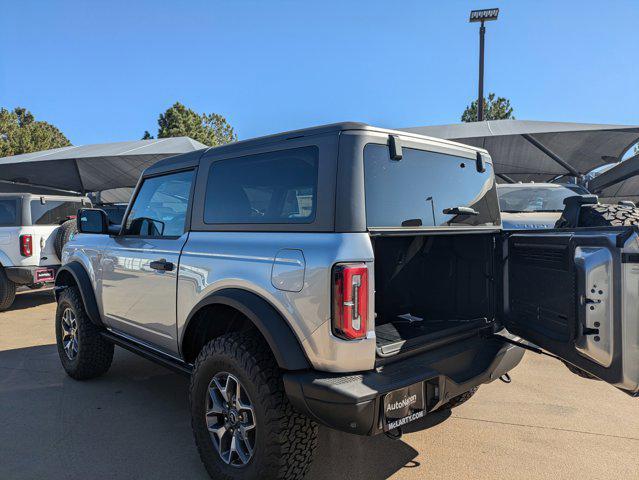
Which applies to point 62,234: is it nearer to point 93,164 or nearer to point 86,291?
point 86,291

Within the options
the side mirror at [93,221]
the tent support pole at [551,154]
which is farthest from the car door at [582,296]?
the tent support pole at [551,154]

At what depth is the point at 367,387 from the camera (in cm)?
202

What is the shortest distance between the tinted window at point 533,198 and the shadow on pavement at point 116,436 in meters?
4.45

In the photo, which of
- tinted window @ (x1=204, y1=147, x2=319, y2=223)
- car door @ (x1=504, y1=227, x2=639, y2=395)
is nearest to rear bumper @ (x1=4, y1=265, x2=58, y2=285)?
tinted window @ (x1=204, y1=147, x2=319, y2=223)

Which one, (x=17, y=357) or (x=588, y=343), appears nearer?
(x=588, y=343)

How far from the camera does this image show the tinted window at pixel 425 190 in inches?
90.3

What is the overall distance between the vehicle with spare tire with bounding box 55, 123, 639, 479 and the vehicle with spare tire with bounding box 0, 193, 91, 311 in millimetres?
4799

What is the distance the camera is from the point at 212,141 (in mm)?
38469

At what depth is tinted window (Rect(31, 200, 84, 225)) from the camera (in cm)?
764

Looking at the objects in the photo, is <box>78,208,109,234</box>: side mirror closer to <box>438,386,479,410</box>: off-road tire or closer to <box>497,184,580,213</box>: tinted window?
<box>438,386,479,410</box>: off-road tire

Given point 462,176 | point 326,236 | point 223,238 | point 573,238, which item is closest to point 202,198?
point 223,238

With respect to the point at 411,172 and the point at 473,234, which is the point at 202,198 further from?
the point at 473,234

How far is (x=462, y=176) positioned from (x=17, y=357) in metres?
5.04

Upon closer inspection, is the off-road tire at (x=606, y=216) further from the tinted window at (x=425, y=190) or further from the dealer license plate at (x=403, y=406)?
the dealer license plate at (x=403, y=406)
